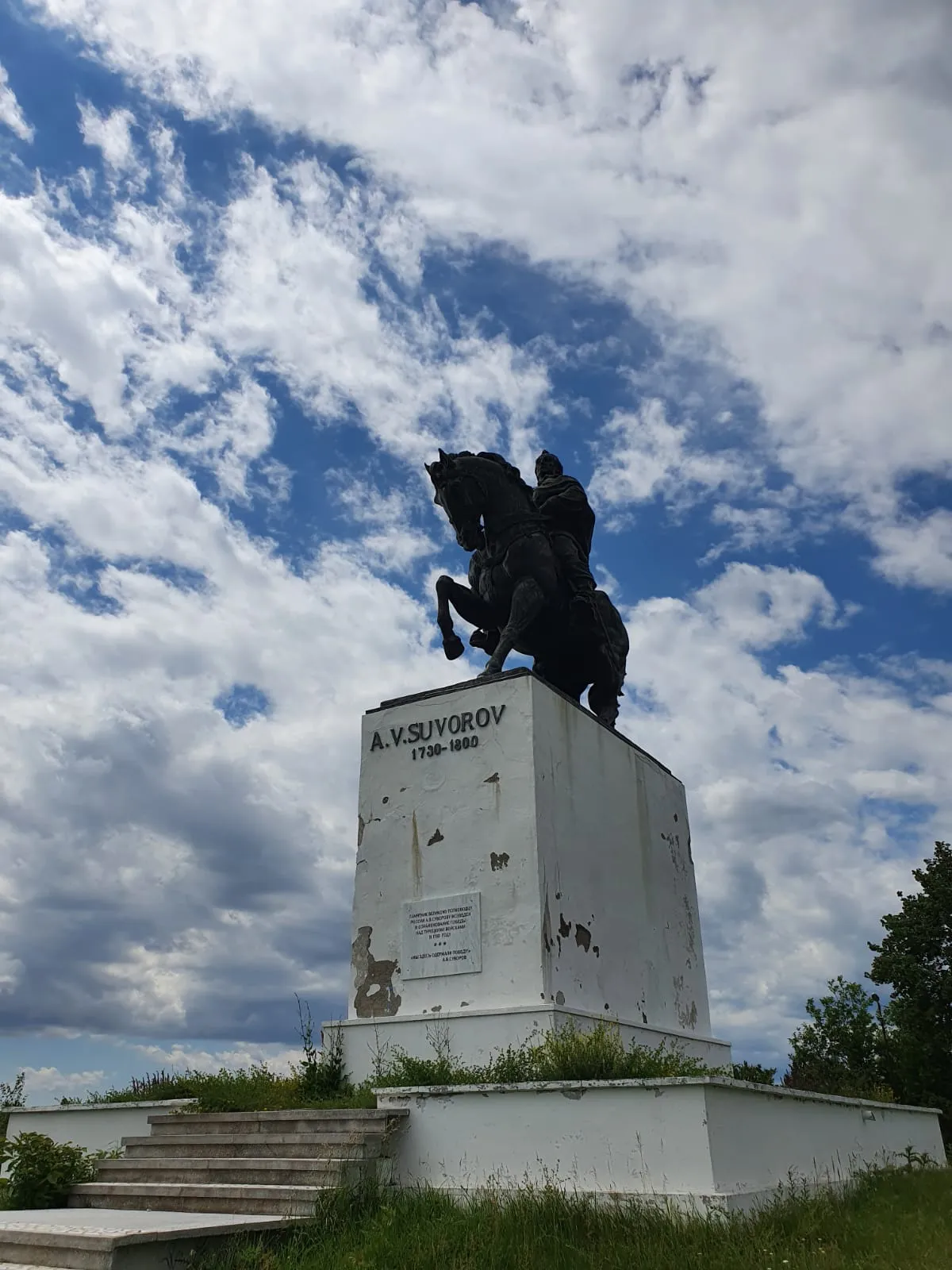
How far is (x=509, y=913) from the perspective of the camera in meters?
9.46

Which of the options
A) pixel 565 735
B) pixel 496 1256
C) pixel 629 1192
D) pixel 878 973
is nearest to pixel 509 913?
pixel 565 735

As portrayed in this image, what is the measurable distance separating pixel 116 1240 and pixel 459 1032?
4.26m

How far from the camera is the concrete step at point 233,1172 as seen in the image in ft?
22.1

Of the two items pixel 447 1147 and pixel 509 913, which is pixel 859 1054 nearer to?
pixel 509 913

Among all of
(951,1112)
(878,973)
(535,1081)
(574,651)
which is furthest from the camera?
(878,973)

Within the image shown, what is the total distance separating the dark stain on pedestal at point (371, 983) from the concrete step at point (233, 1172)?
242 centimetres

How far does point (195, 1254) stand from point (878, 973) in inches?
925

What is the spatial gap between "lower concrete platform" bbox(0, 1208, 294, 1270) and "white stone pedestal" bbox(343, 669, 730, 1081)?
338 cm

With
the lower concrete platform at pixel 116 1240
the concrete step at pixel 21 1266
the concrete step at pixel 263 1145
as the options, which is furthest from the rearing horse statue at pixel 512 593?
the concrete step at pixel 21 1266

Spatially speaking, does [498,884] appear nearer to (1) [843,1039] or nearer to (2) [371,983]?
(2) [371,983]

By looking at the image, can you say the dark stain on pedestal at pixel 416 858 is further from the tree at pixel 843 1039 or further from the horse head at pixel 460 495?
the tree at pixel 843 1039

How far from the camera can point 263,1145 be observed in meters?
7.45

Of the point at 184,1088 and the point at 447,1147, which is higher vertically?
the point at 184,1088

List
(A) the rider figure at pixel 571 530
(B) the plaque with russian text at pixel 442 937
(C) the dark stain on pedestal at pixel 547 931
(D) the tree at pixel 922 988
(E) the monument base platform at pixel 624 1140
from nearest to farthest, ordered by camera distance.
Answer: (E) the monument base platform at pixel 624 1140 < (C) the dark stain on pedestal at pixel 547 931 < (B) the plaque with russian text at pixel 442 937 < (A) the rider figure at pixel 571 530 < (D) the tree at pixel 922 988
